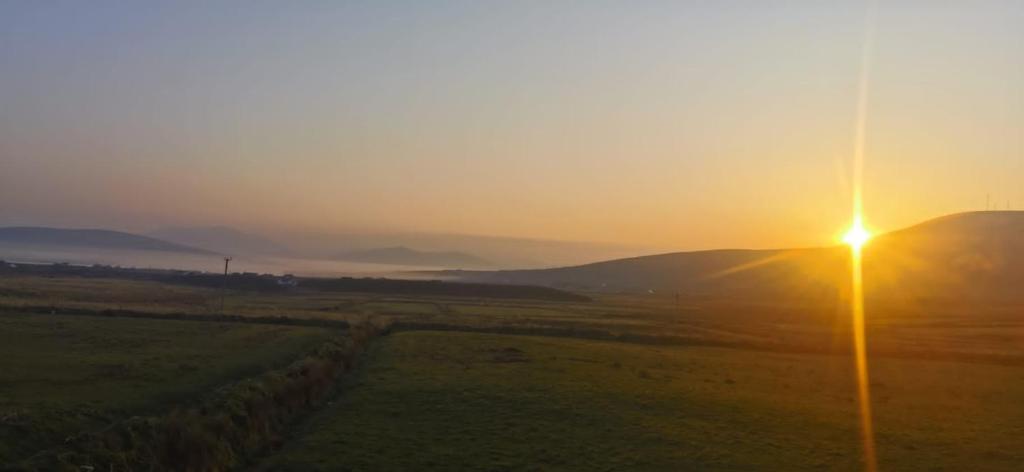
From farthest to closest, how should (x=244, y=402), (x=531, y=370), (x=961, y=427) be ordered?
1. (x=531, y=370)
2. (x=961, y=427)
3. (x=244, y=402)

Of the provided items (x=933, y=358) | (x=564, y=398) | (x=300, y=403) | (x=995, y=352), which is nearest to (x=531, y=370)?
(x=564, y=398)

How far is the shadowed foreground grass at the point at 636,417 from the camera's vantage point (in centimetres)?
2058

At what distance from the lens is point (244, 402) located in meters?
23.1

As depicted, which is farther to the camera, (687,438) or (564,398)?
(564,398)

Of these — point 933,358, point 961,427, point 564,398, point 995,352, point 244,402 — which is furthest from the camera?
point 995,352

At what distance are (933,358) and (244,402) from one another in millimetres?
47170

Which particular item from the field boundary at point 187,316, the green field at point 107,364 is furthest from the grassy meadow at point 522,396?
the field boundary at point 187,316

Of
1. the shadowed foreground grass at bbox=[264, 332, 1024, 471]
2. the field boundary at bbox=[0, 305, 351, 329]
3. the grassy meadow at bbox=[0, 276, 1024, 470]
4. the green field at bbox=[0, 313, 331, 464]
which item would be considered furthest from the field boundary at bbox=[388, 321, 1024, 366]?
the green field at bbox=[0, 313, 331, 464]

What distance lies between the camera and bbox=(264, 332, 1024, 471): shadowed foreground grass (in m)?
20.6

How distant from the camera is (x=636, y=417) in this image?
25984 millimetres

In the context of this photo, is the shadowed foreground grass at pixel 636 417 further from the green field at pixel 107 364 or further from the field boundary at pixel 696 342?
the field boundary at pixel 696 342

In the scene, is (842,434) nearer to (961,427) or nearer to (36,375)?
(961,427)

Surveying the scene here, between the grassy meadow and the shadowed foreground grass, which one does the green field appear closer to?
the grassy meadow

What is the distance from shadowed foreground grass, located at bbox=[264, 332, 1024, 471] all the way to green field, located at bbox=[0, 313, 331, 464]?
5417 millimetres
